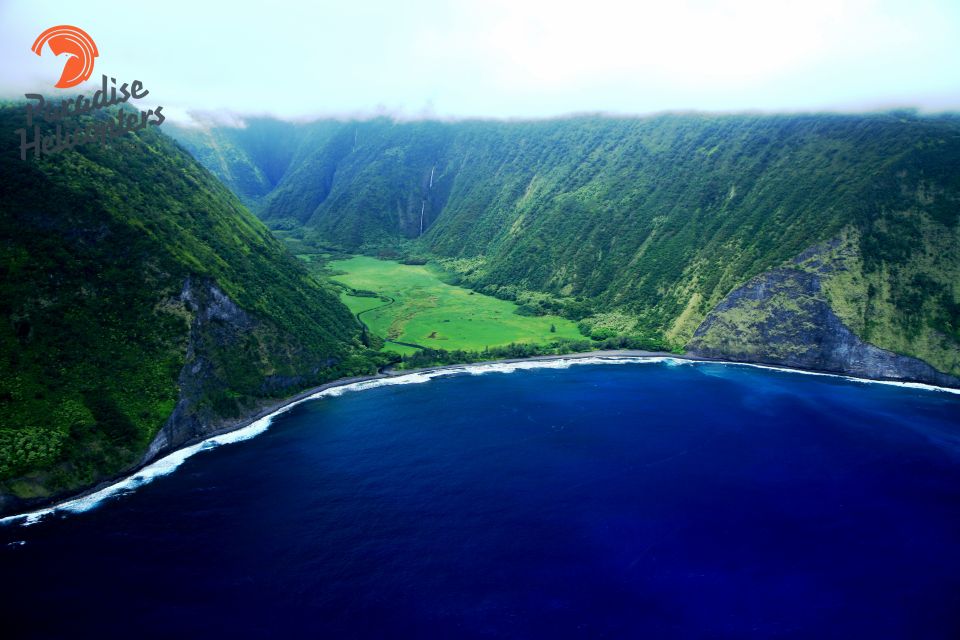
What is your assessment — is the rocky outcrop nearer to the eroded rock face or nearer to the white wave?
the white wave

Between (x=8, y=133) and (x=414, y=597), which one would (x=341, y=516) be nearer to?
(x=414, y=597)

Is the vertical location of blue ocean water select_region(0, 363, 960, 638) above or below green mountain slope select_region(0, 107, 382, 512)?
below

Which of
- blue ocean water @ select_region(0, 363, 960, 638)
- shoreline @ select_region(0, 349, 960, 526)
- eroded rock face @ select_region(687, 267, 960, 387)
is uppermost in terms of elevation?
eroded rock face @ select_region(687, 267, 960, 387)

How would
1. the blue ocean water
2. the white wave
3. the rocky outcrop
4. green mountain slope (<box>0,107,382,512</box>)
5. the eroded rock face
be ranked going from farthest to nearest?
the eroded rock face
the white wave
the rocky outcrop
green mountain slope (<box>0,107,382,512</box>)
the blue ocean water

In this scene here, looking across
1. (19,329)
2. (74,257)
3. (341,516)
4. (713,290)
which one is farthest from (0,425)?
(713,290)

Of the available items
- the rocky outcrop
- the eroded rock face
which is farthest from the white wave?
the rocky outcrop

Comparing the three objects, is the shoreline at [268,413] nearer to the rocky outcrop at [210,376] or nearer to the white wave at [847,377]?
the white wave at [847,377]

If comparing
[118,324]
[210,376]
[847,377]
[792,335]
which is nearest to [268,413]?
[210,376]

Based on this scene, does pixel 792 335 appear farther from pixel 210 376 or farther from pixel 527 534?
pixel 210 376
